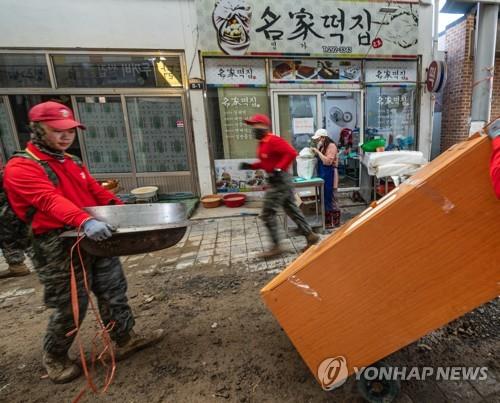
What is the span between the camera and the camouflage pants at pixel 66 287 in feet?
5.90

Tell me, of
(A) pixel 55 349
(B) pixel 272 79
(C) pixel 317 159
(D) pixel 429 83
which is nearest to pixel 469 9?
(D) pixel 429 83

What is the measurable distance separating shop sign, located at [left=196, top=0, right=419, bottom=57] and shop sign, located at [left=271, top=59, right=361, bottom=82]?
0.21 m

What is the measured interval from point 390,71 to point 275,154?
17.3 feet

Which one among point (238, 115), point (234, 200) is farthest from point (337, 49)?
point (234, 200)

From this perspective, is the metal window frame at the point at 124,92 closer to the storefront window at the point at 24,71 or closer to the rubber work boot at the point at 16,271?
the storefront window at the point at 24,71

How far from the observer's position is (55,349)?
194cm

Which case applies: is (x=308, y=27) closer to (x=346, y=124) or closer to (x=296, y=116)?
(x=296, y=116)

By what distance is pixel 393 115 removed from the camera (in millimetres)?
6891

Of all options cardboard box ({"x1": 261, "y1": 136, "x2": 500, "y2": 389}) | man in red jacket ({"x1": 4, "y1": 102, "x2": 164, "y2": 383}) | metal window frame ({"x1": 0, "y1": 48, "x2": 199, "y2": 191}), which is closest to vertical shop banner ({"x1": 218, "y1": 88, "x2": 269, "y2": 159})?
metal window frame ({"x1": 0, "y1": 48, "x2": 199, "y2": 191})

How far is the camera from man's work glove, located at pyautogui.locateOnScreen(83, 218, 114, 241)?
1.54 metres

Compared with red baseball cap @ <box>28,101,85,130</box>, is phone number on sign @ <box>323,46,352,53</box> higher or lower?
higher

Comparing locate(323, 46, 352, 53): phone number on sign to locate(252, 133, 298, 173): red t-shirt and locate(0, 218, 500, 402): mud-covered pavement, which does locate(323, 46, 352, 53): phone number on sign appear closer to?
locate(252, 133, 298, 173): red t-shirt

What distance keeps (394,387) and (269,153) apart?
7.70 ft

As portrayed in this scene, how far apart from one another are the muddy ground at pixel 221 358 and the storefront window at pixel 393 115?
529 centimetres
